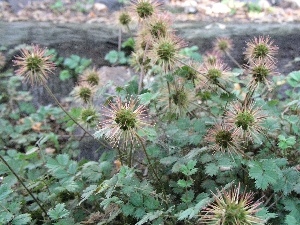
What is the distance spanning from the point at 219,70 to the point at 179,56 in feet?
0.72

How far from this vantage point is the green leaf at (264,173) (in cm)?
185

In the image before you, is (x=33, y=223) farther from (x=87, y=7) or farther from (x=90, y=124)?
(x=87, y=7)

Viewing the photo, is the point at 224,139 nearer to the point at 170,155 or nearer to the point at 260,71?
the point at 170,155

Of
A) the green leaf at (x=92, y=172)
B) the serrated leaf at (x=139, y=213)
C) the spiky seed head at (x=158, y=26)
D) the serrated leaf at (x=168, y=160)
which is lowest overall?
the serrated leaf at (x=139, y=213)

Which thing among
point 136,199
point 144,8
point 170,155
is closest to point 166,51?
point 144,8

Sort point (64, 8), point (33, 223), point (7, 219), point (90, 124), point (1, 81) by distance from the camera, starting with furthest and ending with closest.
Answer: point (64, 8)
point (1, 81)
point (90, 124)
point (33, 223)
point (7, 219)

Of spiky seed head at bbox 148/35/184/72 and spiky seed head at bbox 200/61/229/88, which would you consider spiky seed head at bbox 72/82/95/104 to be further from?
spiky seed head at bbox 200/61/229/88

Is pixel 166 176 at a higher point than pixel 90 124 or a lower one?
lower

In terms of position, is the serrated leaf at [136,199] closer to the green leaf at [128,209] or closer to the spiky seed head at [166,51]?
the green leaf at [128,209]

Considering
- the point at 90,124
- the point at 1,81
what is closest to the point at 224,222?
the point at 90,124

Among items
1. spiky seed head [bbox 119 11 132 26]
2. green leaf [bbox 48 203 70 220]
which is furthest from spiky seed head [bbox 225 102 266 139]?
spiky seed head [bbox 119 11 132 26]

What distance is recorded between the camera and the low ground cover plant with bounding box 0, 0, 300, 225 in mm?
1915

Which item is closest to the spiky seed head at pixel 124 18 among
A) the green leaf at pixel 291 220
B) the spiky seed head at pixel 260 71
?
the spiky seed head at pixel 260 71

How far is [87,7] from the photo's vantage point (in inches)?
229
